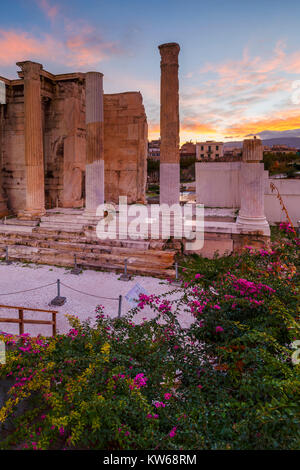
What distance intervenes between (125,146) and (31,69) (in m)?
5.71

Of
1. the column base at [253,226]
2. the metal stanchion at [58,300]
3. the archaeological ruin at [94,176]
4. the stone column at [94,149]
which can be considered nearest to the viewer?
the metal stanchion at [58,300]

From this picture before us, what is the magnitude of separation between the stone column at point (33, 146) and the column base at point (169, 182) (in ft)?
19.8

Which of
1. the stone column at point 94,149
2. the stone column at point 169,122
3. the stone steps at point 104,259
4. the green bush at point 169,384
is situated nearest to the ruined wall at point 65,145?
the stone column at point 94,149

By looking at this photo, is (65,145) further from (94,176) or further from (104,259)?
(104,259)

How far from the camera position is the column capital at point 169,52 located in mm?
11844

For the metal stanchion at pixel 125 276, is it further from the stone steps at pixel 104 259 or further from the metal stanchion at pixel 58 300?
the metal stanchion at pixel 58 300

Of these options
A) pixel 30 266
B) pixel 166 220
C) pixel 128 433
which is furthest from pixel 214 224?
pixel 128 433

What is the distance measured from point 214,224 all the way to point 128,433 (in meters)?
9.64

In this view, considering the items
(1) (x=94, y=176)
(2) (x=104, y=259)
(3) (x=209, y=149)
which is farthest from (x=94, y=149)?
(3) (x=209, y=149)

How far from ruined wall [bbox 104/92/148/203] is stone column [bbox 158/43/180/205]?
15.8ft

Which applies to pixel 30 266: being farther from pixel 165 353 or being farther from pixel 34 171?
pixel 165 353

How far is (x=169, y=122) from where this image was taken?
12.4 m

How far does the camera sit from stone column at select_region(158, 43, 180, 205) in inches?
472
